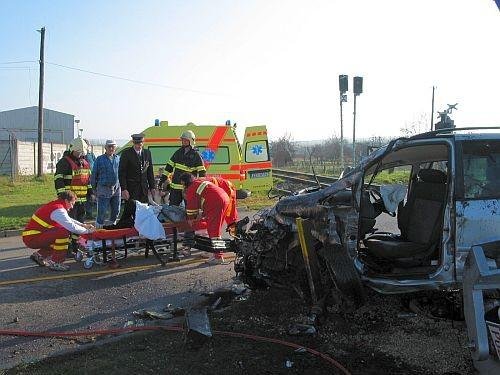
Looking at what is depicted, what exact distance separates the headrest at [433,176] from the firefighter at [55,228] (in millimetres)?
4368

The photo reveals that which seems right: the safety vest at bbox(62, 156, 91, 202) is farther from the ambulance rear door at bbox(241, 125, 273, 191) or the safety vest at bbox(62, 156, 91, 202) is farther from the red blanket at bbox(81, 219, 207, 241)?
the ambulance rear door at bbox(241, 125, 273, 191)

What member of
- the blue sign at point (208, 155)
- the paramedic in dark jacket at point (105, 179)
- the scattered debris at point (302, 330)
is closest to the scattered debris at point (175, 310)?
the scattered debris at point (302, 330)

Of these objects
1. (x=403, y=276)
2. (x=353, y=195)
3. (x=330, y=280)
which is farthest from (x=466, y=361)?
(x=353, y=195)

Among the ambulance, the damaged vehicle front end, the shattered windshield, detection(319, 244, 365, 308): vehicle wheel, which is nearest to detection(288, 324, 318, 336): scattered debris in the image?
the damaged vehicle front end

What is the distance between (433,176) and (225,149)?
910cm

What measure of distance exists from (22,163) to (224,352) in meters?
26.5

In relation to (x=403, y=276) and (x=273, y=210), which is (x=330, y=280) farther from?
(x=273, y=210)

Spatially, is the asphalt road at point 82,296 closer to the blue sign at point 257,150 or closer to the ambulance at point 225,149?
the ambulance at point 225,149

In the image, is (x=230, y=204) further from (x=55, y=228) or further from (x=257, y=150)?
(x=257, y=150)

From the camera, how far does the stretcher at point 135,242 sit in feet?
23.4

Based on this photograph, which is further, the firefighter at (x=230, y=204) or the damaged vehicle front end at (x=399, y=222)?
the firefighter at (x=230, y=204)

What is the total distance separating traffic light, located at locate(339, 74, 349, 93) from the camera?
14.1m

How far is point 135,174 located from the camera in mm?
8953

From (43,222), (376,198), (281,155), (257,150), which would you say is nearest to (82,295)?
(43,222)
